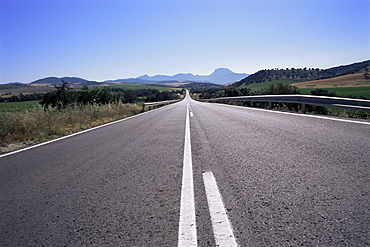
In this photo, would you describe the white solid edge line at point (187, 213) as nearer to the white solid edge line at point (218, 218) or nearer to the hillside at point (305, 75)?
the white solid edge line at point (218, 218)

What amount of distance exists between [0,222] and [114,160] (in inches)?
91.8

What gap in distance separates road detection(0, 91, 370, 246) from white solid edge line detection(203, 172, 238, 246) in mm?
15

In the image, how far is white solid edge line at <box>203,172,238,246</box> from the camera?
190 centimetres

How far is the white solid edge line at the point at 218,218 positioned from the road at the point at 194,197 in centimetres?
1

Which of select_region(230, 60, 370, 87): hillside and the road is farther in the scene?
select_region(230, 60, 370, 87): hillside

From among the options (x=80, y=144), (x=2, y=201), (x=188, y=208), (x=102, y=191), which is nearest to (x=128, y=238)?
(x=188, y=208)

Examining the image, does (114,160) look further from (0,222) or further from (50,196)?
(0,222)

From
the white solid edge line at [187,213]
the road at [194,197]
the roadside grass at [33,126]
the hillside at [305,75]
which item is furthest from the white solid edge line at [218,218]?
the hillside at [305,75]

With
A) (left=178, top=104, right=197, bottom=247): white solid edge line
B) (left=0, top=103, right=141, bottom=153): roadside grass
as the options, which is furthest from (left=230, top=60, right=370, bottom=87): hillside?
(left=178, top=104, right=197, bottom=247): white solid edge line

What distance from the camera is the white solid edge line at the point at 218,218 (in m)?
1.90

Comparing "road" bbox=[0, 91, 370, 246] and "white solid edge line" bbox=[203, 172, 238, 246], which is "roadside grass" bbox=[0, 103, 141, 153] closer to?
"road" bbox=[0, 91, 370, 246]

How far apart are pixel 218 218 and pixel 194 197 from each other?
56cm

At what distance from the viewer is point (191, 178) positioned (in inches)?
135

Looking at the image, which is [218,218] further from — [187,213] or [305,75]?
[305,75]
